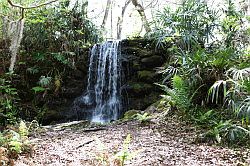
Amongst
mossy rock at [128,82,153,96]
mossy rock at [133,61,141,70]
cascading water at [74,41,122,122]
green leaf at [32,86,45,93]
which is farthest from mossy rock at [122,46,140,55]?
green leaf at [32,86,45,93]

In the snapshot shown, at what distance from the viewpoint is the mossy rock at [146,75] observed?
367 inches

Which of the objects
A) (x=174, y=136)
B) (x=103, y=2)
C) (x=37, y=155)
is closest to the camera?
(x=37, y=155)

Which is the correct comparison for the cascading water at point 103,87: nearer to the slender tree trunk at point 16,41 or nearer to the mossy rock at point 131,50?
the mossy rock at point 131,50

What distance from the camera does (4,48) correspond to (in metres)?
10.0

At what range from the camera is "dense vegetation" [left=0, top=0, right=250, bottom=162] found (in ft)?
15.8

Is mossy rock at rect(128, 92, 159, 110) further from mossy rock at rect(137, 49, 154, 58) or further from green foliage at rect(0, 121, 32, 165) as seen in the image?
green foliage at rect(0, 121, 32, 165)

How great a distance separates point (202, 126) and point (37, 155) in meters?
2.76

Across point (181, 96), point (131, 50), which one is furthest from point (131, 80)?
point (181, 96)

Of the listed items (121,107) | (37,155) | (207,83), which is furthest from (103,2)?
(37,155)

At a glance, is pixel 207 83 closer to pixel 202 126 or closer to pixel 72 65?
pixel 202 126

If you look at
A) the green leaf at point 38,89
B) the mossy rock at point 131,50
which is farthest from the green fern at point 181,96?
the green leaf at point 38,89

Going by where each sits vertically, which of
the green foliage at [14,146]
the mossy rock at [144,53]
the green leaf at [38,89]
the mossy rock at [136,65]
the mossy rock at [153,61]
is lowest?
the green foliage at [14,146]

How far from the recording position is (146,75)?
9375 mm

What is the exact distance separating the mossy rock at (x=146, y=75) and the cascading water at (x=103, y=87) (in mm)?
837
